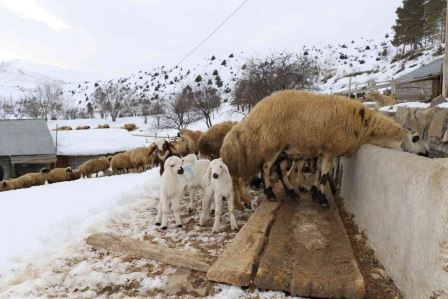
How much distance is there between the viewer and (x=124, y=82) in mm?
111875

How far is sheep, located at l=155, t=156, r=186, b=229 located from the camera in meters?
6.03

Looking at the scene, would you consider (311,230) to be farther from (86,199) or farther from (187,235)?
(86,199)

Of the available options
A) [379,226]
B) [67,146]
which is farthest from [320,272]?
[67,146]

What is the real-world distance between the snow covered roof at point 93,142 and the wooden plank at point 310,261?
3378 cm

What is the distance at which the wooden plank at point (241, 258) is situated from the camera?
3799mm

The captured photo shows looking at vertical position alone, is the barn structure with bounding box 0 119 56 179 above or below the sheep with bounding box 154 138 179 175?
below

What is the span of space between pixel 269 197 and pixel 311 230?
1944 millimetres

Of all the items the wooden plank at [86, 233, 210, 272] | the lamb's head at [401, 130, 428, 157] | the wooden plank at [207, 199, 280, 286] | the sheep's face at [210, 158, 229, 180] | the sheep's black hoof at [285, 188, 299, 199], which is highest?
the lamb's head at [401, 130, 428, 157]

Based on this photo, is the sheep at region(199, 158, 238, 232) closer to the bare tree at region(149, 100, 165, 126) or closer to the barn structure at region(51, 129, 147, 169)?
the barn structure at region(51, 129, 147, 169)

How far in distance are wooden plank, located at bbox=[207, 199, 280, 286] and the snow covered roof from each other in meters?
33.7

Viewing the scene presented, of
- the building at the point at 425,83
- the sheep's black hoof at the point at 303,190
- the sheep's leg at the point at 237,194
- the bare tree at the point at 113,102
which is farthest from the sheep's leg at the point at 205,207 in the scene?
the bare tree at the point at 113,102

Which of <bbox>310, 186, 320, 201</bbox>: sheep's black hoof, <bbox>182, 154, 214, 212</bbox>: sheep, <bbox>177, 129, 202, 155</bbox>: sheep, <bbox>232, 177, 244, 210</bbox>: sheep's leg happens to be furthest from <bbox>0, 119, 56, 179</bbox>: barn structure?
<bbox>310, 186, 320, 201</bbox>: sheep's black hoof

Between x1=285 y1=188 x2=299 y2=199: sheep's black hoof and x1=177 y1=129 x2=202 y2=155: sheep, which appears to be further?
x1=177 y1=129 x2=202 y2=155: sheep

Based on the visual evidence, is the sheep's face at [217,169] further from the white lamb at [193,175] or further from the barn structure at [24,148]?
the barn structure at [24,148]
